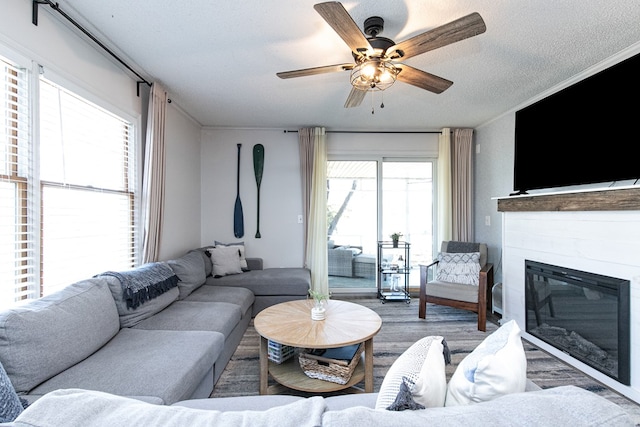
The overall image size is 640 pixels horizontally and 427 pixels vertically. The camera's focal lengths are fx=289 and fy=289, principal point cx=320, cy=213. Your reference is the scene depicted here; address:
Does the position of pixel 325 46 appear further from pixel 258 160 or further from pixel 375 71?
pixel 258 160

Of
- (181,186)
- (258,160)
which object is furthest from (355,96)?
(181,186)

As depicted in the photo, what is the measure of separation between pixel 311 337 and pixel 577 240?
2296mm

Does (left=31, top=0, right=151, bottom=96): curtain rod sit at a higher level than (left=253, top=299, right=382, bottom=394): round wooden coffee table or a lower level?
higher

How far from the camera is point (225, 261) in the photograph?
3666 millimetres

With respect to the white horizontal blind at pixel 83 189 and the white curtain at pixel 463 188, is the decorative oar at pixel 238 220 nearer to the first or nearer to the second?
the white horizontal blind at pixel 83 189

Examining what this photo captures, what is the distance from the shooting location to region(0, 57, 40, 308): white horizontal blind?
62.7 inches

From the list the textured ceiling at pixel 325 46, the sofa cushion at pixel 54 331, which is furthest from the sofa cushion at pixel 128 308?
the textured ceiling at pixel 325 46

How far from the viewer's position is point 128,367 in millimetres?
1516

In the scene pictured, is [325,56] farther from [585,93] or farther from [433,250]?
[433,250]

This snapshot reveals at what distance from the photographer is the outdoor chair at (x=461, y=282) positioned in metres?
3.16

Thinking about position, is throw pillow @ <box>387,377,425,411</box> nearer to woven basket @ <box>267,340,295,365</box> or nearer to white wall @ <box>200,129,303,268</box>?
woven basket @ <box>267,340,295,365</box>

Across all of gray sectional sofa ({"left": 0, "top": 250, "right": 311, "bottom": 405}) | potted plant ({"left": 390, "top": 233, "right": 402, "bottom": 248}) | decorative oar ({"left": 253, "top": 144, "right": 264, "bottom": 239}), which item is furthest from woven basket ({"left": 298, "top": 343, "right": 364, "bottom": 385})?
decorative oar ({"left": 253, "top": 144, "right": 264, "bottom": 239})

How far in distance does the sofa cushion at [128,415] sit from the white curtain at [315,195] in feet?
11.8

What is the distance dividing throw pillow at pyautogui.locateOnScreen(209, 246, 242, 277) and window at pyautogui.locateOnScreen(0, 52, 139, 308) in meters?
1.04
